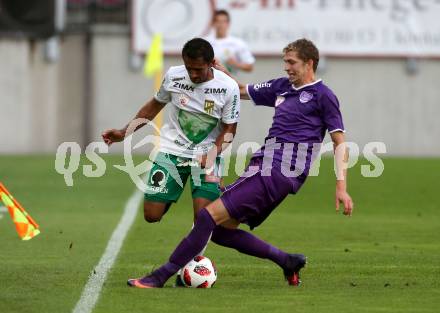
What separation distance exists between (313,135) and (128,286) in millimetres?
1664

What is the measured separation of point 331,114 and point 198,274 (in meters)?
1.45

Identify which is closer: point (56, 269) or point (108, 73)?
point (56, 269)

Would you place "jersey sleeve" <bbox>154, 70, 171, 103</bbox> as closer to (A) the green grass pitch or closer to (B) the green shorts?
Answer: (B) the green shorts

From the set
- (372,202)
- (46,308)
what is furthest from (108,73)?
(46,308)

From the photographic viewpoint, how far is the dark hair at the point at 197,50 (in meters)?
9.91

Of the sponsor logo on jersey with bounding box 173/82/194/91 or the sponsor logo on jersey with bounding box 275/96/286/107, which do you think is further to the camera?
the sponsor logo on jersey with bounding box 173/82/194/91

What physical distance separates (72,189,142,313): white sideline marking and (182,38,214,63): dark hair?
1732 mm

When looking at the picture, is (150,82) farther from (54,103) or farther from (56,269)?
(56,269)

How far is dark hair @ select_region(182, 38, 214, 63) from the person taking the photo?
32.5 feet

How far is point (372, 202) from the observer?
17781 millimetres

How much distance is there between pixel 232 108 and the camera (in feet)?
34.0

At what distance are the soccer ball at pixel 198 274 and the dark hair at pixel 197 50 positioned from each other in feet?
4.71

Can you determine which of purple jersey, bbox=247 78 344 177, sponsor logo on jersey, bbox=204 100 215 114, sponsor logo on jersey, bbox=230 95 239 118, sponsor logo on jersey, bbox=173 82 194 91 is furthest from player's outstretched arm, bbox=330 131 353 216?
sponsor logo on jersey, bbox=173 82 194 91

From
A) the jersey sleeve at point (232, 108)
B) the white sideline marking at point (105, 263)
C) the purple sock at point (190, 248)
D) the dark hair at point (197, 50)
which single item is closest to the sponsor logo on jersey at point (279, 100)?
the jersey sleeve at point (232, 108)
